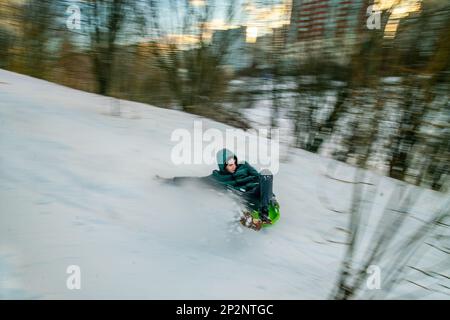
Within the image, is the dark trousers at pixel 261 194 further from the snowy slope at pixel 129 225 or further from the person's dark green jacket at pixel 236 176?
the snowy slope at pixel 129 225

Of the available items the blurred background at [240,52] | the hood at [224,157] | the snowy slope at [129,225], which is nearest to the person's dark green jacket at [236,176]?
the hood at [224,157]

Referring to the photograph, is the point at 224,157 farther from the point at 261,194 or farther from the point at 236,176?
the point at 261,194

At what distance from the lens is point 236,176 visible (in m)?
3.99

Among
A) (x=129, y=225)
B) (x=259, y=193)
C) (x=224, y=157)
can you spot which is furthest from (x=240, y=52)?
(x=129, y=225)

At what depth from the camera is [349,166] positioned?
6.16m

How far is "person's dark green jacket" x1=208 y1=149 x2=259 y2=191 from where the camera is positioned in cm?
390

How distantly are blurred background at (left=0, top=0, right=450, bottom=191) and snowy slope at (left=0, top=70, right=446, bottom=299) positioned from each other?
2.40m

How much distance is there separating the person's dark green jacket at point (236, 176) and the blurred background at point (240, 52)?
2.32m

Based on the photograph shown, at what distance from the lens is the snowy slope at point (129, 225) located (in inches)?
91.7

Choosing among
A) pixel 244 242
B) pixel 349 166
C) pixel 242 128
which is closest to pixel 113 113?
pixel 242 128

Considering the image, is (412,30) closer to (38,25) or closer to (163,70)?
(163,70)

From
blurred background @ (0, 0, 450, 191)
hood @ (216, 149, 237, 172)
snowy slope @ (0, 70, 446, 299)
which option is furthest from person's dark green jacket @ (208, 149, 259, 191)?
blurred background @ (0, 0, 450, 191)

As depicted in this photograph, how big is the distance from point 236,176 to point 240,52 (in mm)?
5104
